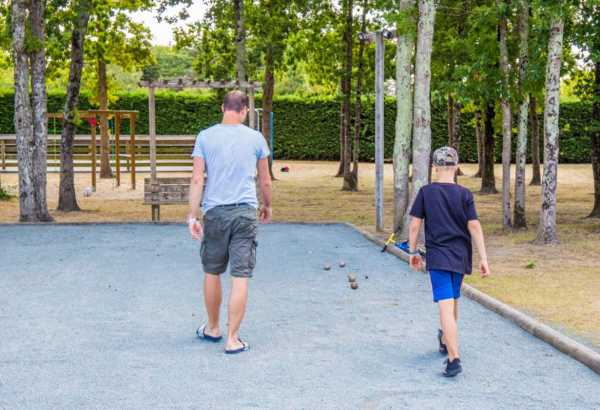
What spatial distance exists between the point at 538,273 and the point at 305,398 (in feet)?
21.0

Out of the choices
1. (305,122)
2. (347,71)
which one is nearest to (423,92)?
(347,71)

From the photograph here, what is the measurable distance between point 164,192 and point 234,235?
12.2m

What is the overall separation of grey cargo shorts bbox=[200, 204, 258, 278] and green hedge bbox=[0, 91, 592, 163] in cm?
3665

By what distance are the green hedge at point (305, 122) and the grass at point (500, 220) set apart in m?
5.19

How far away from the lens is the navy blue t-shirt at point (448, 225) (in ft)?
20.6

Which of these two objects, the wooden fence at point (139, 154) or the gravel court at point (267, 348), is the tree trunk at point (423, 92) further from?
the wooden fence at point (139, 154)

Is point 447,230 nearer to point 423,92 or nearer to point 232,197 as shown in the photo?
point 232,197

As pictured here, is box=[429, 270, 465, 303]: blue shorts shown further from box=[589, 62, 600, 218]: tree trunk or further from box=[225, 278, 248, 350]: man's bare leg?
box=[589, 62, 600, 218]: tree trunk

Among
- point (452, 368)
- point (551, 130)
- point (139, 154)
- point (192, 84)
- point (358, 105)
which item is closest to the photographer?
point (452, 368)

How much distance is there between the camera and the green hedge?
44.2 metres

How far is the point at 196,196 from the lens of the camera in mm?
6879

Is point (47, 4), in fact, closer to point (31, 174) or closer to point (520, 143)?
point (31, 174)

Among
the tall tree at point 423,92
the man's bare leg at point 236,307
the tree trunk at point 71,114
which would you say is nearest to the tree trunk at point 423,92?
the tall tree at point 423,92

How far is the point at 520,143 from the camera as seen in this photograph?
52.5 ft
